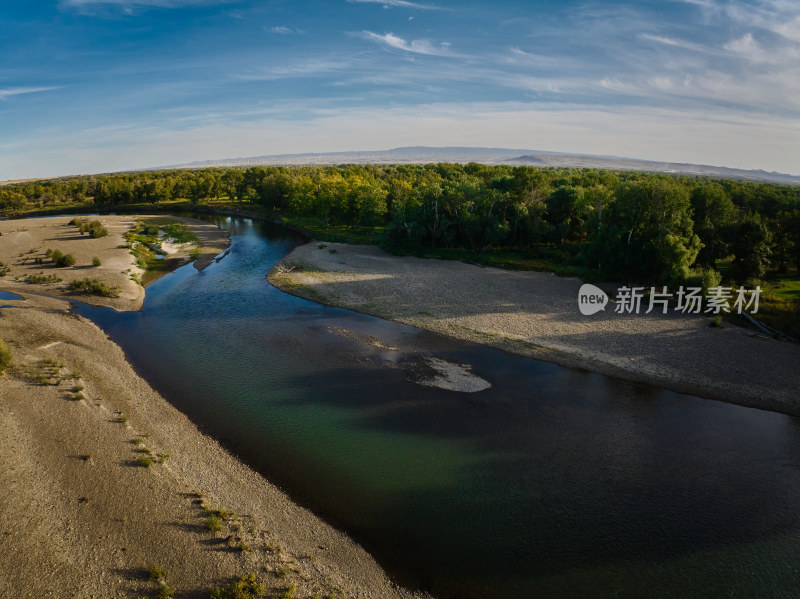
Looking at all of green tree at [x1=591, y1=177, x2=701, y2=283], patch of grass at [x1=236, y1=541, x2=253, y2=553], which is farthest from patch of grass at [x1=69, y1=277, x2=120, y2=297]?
green tree at [x1=591, y1=177, x2=701, y2=283]

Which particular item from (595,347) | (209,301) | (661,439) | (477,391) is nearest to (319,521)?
(477,391)

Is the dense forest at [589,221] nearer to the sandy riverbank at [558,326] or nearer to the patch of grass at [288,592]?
the sandy riverbank at [558,326]

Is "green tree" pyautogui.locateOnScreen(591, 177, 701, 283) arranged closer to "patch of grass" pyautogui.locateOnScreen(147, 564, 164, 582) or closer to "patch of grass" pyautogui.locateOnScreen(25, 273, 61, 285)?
"patch of grass" pyautogui.locateOnScreen(147, 564, 164, 582)

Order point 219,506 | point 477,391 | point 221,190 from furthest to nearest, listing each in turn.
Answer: point 221,190 → point 477,391 → point 219,506

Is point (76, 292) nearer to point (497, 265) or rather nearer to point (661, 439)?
point (497, 265)

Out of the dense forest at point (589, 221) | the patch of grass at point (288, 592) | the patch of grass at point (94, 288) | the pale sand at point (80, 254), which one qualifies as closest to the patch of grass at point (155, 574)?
the patch of grass at point (288, 592)

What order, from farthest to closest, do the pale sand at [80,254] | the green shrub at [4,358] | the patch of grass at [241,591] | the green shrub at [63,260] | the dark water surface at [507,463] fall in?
the green shrub at [63,260]
the pale sand at [80,254]
the green shrub at [4,358]
the dark water surface at [507,463]
the patch of grass at [241,591]
